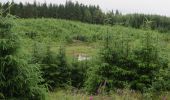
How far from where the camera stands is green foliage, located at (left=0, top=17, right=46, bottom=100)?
7.34m

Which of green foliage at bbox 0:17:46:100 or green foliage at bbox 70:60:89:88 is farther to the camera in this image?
green foliage at bbox 70:60:89:88

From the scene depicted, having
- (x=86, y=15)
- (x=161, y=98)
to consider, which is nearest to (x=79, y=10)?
(x=86, y=15)

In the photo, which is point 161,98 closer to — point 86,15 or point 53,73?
point 53,73

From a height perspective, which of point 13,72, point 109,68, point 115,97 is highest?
point 13,72

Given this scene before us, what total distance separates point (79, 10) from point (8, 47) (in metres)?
81.8

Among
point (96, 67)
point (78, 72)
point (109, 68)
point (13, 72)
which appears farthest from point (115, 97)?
point (78, 72)

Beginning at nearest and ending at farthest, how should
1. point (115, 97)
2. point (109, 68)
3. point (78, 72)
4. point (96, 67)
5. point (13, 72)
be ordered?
point (13, 72) → point (115, 97) → point (109, 68) → point (96, 67) → point (78, 72)

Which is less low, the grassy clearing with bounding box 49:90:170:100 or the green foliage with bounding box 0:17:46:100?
the green foliage with bounding box 0:17:46:100

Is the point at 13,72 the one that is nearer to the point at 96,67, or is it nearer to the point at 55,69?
the point at 96,67

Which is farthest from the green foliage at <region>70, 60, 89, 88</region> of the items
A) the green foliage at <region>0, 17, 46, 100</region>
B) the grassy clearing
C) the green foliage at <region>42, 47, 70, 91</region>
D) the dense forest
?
the green foliage at <region>0, 17, 46, 100</region>

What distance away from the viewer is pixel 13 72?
742 centimetres

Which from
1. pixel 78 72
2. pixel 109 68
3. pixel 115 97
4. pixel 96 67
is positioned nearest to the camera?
pixel 115 97

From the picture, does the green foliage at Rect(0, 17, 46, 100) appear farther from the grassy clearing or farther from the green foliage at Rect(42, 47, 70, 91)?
the green foliage at Rect(42, 47, 70, 91)

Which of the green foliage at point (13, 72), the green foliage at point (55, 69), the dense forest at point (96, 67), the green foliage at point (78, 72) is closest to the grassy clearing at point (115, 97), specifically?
the dense forest at point (96, 67)
